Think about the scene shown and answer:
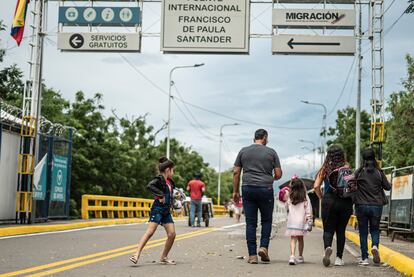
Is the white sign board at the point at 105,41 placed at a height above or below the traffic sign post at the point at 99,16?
below

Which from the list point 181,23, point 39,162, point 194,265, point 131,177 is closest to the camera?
point 194,265

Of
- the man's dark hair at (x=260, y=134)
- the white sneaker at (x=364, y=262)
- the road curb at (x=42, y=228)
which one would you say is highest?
the man's dark hair at (x=260, y=134)

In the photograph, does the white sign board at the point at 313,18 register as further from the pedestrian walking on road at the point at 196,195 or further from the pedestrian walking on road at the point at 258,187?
the pedestrian walking on road at the point at 258,187

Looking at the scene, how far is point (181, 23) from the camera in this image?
69.8ft

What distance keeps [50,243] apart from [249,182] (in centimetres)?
496

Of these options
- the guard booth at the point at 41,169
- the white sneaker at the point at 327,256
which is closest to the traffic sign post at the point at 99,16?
the guard booth at the point at 41,169

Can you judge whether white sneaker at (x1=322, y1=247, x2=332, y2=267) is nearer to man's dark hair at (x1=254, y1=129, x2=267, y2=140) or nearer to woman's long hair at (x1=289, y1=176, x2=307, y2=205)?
woman's long hair at (x1=289, y1=176, x2=307, y2=205)

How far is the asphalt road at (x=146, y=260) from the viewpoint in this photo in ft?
27.8

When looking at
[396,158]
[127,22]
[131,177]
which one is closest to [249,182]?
[127,22]

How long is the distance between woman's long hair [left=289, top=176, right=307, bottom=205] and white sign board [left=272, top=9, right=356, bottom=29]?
1184 cm

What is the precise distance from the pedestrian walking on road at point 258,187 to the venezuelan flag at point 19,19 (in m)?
12.8

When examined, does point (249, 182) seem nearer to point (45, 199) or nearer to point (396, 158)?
point (45, 199)

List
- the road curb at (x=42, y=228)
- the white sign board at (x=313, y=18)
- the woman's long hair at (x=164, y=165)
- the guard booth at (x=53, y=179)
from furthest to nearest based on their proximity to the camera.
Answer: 1. the white sign board at (x=313, y=18)
2. the guard booth at (x=53, y=179)
3. the road curb at (x=42, y=228)
4. the woman's long hair at (x=164, y=165)

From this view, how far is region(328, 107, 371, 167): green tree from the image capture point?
71312 mm
